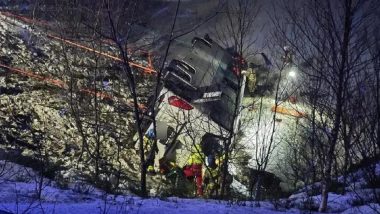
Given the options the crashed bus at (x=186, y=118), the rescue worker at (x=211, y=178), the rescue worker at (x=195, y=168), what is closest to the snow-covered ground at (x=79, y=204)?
the rescue worker at (x=211, y=178)

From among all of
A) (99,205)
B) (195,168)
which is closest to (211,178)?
(195,168)

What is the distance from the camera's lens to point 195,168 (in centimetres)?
1296

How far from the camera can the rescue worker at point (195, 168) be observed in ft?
41.4

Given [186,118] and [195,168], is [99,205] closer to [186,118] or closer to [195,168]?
[195,168]

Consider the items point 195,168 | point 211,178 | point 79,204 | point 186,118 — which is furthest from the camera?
point 186,118

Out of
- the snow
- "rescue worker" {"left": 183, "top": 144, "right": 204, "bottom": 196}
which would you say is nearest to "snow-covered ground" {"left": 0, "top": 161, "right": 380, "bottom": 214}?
the snow

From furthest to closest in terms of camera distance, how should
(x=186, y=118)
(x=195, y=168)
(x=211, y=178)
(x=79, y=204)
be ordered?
(x=186, y=118) < (x=195, y=168) < (x=211, y=178) < (x=79, y=204)

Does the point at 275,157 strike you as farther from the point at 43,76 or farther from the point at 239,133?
the point at 43,76

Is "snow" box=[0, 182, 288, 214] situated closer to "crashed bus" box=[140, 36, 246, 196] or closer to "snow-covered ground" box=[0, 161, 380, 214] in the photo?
"snow-covered ground" box=[0, 161, 380, 214]

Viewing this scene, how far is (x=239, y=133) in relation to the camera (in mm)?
14219

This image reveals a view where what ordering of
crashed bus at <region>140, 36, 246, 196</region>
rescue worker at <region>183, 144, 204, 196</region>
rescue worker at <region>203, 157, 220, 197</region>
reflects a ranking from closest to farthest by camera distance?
rescue worker at <region>203, 157, 220, 197</region>, rescue worker at <region>183, 144, 204, 196</region>, crashed bus at <region>140, 36, 246, 196</region>

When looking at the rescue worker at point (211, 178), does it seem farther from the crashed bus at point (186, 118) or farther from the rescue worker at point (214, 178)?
the crashed bus at point (186, 118)

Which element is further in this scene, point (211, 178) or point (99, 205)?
point (211, 178)

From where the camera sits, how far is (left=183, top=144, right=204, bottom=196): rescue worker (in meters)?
12.6
